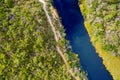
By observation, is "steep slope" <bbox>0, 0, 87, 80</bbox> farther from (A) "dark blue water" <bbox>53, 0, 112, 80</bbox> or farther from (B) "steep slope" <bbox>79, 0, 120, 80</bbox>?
(B) "steep slope" <bbox>79, 0, 120, 80</bbox>

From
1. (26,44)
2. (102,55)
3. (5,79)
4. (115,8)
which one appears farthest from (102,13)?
(5,79)

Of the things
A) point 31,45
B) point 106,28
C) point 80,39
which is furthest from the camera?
point 80,39

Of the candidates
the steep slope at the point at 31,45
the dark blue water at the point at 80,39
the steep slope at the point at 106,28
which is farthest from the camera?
the dark blue water at the point at 80,39

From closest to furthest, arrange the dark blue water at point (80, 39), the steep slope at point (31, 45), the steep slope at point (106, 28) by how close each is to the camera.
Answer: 1. the steep slope at point (31, 45)
2. the steep slope at point (106, 28)
3. the dark blue water at point (80, 39)

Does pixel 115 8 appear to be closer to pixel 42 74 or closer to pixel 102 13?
pixel 102 13

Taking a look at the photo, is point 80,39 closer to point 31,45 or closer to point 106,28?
point 106,28

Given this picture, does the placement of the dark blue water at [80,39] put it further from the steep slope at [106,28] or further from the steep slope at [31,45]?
the steep slope at [31,45]

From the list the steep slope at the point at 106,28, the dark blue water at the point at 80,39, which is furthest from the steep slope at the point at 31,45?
the steep slope at the point at 106,28

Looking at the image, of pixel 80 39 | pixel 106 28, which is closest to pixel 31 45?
pixel 80 39
